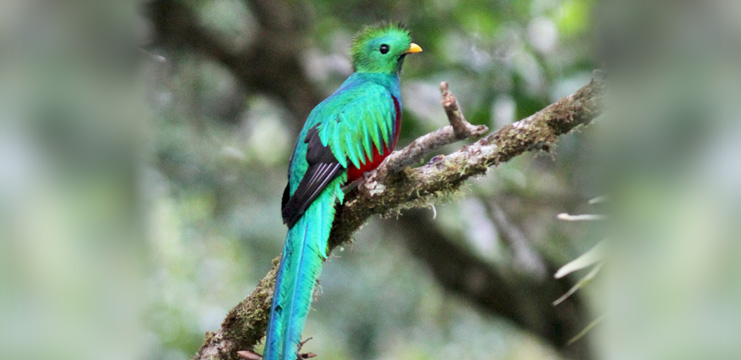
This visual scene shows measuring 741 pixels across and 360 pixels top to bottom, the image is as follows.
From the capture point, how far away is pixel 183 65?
552 cm

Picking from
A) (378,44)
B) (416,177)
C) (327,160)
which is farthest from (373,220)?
(416,177)

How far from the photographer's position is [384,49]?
3697 millimetres

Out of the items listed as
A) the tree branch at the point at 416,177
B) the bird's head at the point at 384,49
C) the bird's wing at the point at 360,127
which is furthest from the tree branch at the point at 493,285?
the tree branch at the point at 416,177

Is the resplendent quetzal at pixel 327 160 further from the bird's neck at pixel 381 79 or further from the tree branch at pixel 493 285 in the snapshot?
the tree branch at pixel 493 285

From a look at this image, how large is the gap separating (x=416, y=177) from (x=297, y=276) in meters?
0.55

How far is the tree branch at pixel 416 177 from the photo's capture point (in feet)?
7.48

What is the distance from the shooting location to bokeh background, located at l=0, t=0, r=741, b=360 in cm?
45

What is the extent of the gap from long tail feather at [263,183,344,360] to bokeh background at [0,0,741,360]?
757mm

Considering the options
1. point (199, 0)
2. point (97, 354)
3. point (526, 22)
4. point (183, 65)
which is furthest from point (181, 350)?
point (97, 354)

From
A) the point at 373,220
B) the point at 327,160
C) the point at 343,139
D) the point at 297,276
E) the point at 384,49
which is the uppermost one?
the point at 373,220

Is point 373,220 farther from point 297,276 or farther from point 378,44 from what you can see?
point 297,276

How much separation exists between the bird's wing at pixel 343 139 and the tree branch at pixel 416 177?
0.53ft

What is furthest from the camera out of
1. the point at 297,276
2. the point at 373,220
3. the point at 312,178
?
Result: the point at 373,220

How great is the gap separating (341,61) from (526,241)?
196cm
